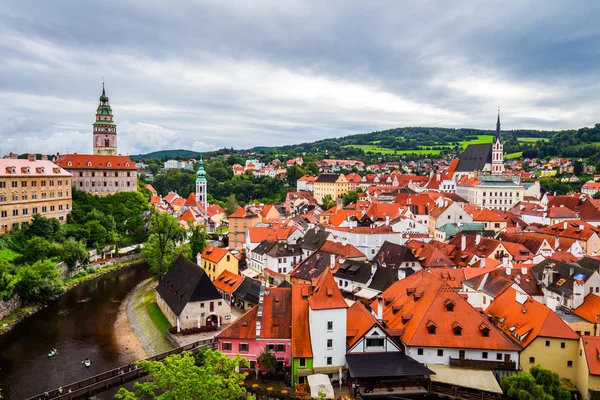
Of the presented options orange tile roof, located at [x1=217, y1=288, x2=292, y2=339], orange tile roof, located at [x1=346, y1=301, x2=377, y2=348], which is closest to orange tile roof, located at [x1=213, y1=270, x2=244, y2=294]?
orange tile roof, located at [x1=217, y1=288, x2=292, y2=339]

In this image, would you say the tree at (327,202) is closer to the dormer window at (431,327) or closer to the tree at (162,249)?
the tree at (162,249)

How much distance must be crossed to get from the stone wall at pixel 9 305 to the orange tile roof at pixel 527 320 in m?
41.7

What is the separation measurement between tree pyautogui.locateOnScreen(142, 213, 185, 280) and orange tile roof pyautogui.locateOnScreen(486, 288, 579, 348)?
116ft

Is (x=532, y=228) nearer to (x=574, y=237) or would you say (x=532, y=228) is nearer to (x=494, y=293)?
(x=574, y=237)

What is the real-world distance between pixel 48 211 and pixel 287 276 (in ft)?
130

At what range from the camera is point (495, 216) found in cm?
6894

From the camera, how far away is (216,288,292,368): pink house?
29.9m

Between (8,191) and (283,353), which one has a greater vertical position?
(8,191)

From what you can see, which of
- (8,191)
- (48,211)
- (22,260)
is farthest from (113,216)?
(22,260)

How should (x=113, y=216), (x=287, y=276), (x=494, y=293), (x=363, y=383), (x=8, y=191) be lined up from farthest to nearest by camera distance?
(x=113, y=216) → (x=8, y=191) → (x=287, y=276) → (x=494, y=293) → (x=363, y=383)

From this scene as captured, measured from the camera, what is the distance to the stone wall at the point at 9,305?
140 ft

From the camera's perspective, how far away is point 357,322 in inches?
1166

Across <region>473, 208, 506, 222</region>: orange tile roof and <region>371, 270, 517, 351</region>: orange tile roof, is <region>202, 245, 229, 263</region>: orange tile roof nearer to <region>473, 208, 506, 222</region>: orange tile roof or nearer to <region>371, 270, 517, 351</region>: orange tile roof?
<region>371, 270, 517, 351</region>: orange tile roof

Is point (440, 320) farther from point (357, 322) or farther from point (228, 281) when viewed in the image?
point (228, 281)
